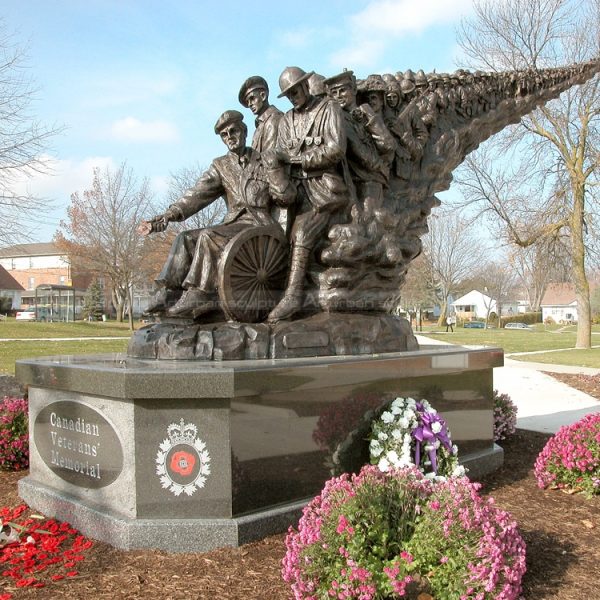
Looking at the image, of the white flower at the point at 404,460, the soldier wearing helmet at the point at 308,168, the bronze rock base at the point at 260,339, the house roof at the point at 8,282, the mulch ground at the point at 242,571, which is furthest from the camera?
the house roof at the point at 8,282

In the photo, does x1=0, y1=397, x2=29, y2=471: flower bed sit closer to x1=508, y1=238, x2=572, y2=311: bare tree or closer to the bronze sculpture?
the bronze sculpture

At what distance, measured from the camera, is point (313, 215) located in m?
6.34

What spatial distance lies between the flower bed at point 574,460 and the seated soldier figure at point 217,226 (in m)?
3.44

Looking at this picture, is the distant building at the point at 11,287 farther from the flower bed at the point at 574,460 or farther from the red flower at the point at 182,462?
the red flower at the point at 182,462

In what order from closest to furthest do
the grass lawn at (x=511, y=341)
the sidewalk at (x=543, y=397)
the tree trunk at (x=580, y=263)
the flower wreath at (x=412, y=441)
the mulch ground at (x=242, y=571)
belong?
the mulch ground at (x=242, y=571) < the flower wreath at (x=412, y=441) < the sidewalk at (x=543, y=397) < the tree trunk at (x=580, y=263) < the grass lawn at (x=511, y=341)

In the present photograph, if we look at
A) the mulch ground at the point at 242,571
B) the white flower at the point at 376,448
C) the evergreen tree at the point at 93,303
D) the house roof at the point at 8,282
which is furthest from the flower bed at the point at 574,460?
the house roof at the point at 8,282

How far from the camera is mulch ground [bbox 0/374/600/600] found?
3.80 m

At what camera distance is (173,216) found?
6.54 m

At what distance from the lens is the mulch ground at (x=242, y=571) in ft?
12.5

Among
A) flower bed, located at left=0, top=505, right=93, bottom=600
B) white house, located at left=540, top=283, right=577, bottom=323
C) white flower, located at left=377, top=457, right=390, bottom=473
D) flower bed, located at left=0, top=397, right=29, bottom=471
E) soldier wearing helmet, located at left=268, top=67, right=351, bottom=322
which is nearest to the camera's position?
flower bed, located at left=0, top=505, right=93, bottom=600

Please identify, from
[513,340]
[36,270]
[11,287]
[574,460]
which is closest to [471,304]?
[36,270]

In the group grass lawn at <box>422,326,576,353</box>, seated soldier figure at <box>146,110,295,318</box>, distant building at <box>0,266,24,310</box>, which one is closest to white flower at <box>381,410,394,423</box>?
seated soldier figure at <box>146,110,295,318</box>

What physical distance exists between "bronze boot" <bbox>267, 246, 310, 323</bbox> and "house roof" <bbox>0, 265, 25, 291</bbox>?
2720 inches

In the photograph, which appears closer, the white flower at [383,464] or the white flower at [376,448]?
the white flower at [383,464]
